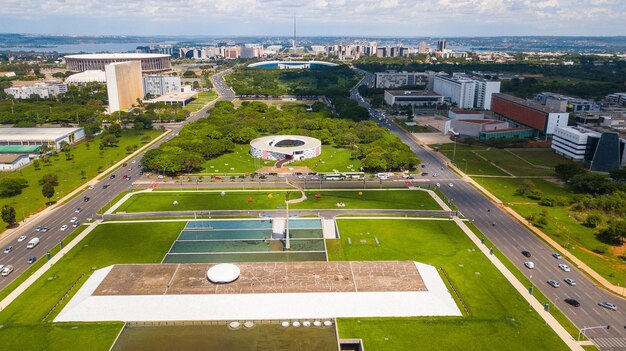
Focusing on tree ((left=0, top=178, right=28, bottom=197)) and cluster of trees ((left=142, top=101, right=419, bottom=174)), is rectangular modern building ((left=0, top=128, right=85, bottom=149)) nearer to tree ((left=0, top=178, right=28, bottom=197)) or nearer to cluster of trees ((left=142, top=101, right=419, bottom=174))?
Result: cluster of trees ((left=142, top=101, right=419, bottom=174))

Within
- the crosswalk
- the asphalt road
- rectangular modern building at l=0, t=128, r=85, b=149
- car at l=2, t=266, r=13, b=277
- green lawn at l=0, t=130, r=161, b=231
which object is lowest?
the crosswalk

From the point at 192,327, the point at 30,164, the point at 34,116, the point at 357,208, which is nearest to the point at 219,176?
the point at 357,208

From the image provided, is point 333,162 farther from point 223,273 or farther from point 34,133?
point 34,133

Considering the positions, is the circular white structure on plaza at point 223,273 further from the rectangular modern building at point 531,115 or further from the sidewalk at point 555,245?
the rectangular modern building at point 531,115

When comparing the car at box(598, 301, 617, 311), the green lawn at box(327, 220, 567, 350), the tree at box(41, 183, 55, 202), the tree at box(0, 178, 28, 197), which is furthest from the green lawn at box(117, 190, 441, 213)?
the car at box(598, 301, 617, 311)

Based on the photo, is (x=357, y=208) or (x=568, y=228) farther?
(x=357, y=208)

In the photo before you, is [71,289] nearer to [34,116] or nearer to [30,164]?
[30,164]
